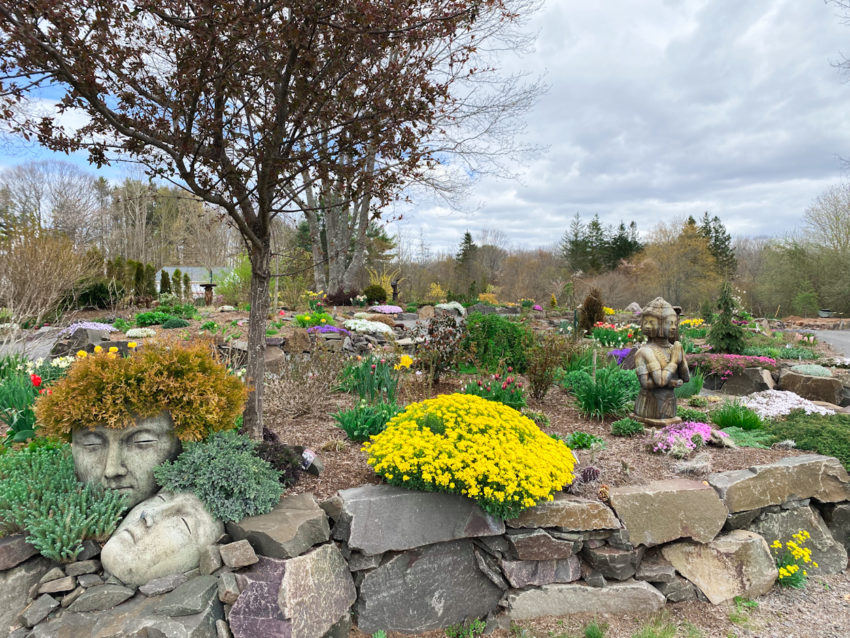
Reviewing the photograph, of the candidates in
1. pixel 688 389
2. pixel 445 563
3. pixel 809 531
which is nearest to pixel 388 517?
pixel 445 563

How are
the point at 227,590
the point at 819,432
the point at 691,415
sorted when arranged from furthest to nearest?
the point at 691,415 < the point at 819,432 < the point at 227,590

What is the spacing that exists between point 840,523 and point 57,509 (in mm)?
5257

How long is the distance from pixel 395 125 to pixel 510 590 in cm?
290

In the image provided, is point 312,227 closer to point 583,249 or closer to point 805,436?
point 805,436

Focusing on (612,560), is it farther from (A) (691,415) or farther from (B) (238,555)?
(A) (691,415)

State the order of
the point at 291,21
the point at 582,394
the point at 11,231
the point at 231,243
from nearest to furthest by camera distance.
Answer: the point at 291,21, the point at 582,394, the point at 11,231, the point at 231,243

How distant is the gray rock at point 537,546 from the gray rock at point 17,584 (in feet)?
8.14

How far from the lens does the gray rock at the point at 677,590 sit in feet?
10.2

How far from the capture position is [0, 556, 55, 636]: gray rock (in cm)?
222

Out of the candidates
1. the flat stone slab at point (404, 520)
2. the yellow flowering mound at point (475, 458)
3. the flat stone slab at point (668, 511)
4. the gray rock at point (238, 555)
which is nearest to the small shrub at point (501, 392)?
the yellow flowering mound at point (475, 458)

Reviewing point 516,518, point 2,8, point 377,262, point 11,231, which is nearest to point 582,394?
point 516,518

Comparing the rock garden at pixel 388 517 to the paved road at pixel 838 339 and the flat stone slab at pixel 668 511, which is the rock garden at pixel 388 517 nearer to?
the flat stone slab at pixel 668 511

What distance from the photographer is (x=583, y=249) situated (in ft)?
105

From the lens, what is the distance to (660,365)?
417 centimetres
